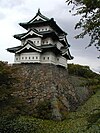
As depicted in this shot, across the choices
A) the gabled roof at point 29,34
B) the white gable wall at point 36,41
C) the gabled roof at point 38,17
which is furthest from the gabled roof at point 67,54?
the gabled roof at point 38,17

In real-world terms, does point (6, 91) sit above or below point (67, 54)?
below

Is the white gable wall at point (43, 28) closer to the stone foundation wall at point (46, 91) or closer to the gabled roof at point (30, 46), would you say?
the gabled roof at point (30, 46)

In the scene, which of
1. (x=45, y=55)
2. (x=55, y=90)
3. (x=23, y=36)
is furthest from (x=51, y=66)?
(x=23, y=36)

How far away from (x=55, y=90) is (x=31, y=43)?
20.5 ft

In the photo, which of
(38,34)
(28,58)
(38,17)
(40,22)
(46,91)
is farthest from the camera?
(38,17)

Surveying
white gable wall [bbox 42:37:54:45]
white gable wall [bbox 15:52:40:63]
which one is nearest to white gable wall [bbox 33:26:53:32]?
white gable wall [bbox 42:37:54:45]

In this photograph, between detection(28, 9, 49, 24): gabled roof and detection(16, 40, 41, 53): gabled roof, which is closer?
detection(16, 40, 41, 53): gabled roof

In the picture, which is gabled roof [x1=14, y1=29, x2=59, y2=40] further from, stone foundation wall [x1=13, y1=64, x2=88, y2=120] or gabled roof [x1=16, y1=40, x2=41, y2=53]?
stone foundation wall [x1=13, y1=64, x2=88, y2=120]

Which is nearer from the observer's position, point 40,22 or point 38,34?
point 38,34

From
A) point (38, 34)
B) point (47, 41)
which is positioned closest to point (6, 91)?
point (38, 34)

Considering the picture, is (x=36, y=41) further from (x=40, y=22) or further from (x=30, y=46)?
(x=40, y=22)

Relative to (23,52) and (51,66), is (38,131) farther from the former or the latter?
(23,52)

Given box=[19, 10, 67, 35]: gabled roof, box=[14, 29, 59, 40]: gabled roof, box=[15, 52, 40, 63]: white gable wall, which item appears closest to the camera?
box=[15, 52, 40, 63]: white gable wall

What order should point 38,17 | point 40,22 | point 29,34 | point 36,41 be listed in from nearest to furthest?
point 29,34 → point 36,41 → point 40,22 → point 38,17
